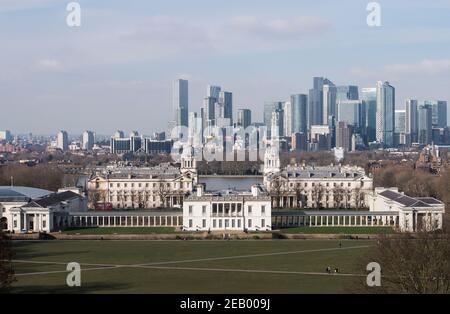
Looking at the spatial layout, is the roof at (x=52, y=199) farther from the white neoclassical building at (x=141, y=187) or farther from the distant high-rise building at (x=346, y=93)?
the distant high-rise building at (x=346, y=93)

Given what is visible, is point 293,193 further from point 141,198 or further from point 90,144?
point 90,144

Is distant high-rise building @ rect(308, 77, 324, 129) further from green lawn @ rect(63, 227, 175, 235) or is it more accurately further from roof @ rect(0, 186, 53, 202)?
green lawn @ rect(63, 227, 175, 235)

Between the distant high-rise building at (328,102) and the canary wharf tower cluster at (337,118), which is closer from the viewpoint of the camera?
the canary wharf tower cluster at (337,118)

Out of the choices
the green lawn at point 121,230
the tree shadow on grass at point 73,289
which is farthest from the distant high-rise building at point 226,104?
the tree shadow on grass at point 73,289

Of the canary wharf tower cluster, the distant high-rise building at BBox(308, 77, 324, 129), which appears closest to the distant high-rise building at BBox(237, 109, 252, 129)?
the canary wharf tower cluster

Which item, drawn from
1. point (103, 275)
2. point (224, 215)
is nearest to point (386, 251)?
point (103, 275)
